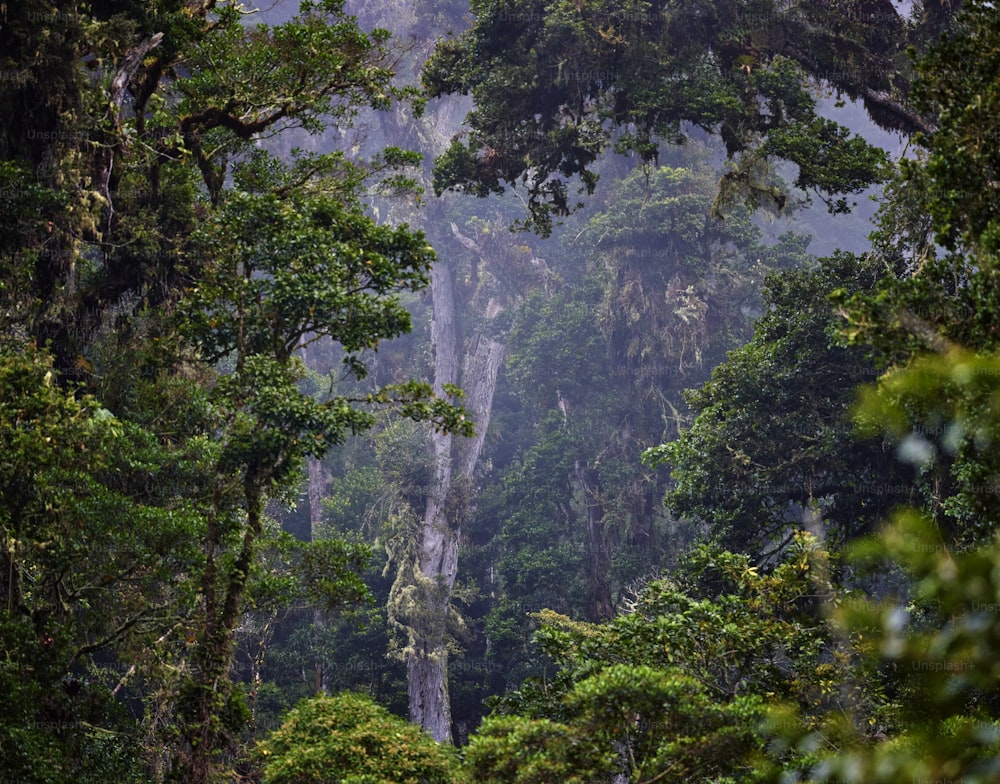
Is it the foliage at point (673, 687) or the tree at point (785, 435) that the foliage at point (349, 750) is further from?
the tree at point (785, 435)

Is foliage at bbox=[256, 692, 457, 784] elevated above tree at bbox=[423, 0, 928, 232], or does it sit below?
below

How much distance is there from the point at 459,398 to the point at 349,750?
23.7 ft

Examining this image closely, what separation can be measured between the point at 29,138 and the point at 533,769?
8.88 m

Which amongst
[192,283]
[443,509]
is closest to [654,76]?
[192,283]

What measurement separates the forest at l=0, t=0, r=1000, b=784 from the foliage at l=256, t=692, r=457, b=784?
31 mm

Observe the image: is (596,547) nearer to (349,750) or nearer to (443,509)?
(443,509)

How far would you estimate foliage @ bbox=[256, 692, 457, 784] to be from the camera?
7504mm

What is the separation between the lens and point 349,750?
300 inches

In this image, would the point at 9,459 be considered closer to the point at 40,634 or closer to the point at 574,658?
the point at 40,634

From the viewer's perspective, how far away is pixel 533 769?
258 inches

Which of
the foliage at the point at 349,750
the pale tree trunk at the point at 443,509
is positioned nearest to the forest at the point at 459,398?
the foliage at the point at 349,750

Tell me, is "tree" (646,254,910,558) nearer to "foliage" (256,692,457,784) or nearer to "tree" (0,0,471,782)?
"tree" (0,0,471,782)

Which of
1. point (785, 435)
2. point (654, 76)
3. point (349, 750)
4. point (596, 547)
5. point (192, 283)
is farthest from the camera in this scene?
point (596, 547)

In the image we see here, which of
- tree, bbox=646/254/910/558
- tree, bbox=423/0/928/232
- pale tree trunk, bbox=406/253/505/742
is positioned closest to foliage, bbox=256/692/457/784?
tree, bbox=646/254/910/558
